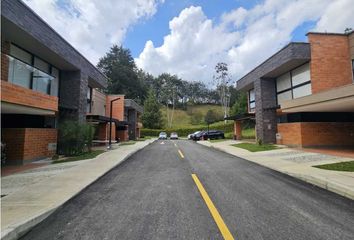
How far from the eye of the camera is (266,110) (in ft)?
78.2

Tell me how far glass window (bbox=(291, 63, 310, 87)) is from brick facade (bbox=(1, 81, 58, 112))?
20.3 m

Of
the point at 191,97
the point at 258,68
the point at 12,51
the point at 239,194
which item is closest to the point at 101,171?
the point at 239,194

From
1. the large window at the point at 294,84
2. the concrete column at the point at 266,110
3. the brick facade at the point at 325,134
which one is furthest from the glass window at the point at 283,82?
the brick facade at the point at 325,134

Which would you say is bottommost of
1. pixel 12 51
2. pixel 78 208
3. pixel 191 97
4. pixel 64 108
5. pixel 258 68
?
pixel 78 208

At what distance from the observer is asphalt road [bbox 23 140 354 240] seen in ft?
12.3

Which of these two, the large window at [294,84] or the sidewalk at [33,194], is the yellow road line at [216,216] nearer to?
the sidewalk at [33,194]

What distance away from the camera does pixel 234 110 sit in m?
57.3

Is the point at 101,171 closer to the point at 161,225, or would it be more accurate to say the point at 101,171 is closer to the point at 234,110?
the point at 161,225

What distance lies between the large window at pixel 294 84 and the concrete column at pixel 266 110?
832 mm

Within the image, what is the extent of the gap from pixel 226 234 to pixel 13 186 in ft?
23.0

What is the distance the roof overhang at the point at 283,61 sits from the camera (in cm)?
1875

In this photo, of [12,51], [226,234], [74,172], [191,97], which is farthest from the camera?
[191,97]

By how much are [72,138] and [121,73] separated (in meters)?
50.1

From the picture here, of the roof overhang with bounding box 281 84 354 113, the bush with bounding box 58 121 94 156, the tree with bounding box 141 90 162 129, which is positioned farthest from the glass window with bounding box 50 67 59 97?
the tree with bounding box 141 90 162 129
